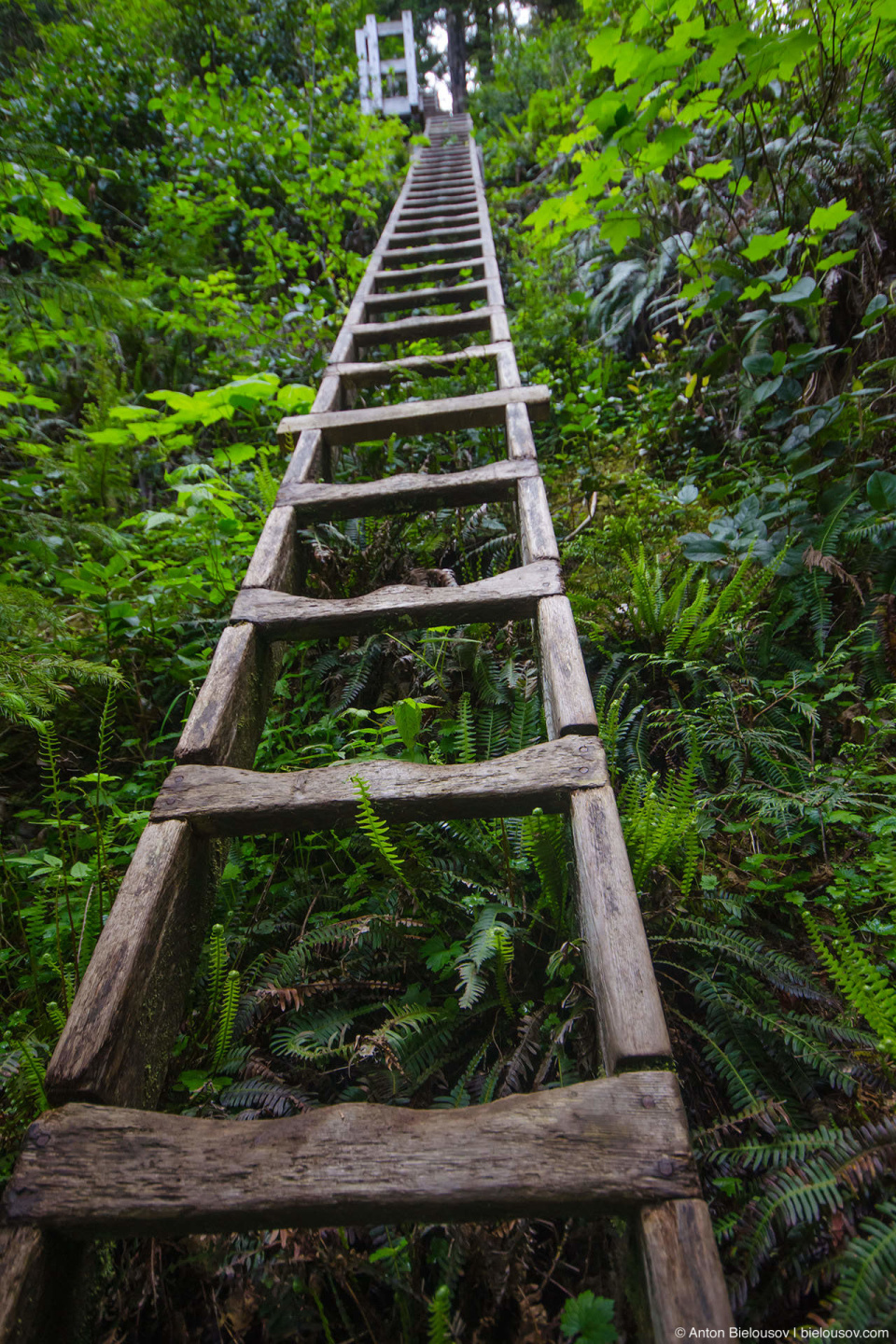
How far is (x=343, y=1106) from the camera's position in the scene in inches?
35.3

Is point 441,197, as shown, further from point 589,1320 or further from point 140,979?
point 589,1320

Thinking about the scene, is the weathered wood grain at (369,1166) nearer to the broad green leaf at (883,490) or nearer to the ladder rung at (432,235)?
the broad green leaf at (883,490)

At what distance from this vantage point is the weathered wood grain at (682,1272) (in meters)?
0.67

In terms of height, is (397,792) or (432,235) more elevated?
(432,235)

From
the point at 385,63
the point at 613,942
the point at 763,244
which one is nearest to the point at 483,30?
the point at 385,63

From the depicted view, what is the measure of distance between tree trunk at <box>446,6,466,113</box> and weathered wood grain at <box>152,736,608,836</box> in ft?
61.3

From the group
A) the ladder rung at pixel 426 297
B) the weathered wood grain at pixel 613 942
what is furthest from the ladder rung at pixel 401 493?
the ladder rung at pixel 426 297

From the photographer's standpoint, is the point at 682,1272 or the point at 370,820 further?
the point at 370,820

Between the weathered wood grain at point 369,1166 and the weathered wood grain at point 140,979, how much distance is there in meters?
0.08

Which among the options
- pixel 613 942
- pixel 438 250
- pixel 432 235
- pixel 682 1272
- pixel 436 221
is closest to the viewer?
pixel 682 1272

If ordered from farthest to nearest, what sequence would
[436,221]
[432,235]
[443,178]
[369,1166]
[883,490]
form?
1. [443,178]
2. [436,221]
3. [432,235]
4. [883,490]
5. [369,1166]

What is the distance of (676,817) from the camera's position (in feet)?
4.68

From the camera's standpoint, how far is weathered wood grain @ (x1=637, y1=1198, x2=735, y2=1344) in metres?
0.67

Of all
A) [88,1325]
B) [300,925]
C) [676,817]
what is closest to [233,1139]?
[88,1325]
